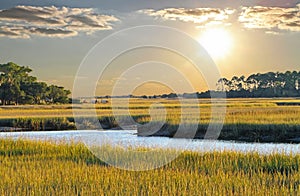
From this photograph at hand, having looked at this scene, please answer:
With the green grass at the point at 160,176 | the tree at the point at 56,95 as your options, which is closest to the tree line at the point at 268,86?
the tree at the point at 56,95

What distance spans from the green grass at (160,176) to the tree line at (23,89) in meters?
62.0

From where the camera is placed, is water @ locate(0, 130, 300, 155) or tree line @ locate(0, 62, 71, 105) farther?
tree line @ locate(0, 62, 71, 105)

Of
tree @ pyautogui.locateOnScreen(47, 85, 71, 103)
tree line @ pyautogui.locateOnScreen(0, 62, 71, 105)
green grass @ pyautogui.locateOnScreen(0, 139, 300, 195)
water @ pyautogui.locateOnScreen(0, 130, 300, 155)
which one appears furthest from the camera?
tree @ pyautogui.locateOnScreen(47, 85, 71, 103)

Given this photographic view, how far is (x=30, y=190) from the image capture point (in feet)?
29.6

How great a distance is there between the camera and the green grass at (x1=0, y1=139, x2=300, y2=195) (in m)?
9.06

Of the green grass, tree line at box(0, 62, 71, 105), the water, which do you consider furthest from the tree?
the green grass

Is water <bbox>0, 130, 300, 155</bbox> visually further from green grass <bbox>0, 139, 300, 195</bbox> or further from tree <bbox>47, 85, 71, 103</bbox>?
tree <bbox>47, 85, 71, 103</bbox>

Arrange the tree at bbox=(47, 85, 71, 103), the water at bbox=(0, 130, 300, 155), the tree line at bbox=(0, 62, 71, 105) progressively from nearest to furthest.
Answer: the water at bbox=(0, 130, 300, 155) < the tree line at bbox=(0, 62, 71, 105) < the tree at bbox=(47, 85, 71, 103)

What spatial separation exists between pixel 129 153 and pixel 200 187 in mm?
4989

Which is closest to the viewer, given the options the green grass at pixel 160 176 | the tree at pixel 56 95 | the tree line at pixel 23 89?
the green grass at pixel 160 176

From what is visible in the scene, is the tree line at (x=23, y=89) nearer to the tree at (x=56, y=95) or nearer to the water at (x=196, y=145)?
the tree at (x=56, y=95)

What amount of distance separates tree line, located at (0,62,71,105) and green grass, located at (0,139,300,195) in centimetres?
6197

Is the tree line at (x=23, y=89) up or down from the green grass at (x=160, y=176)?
up

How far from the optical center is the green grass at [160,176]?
906 centimetres
